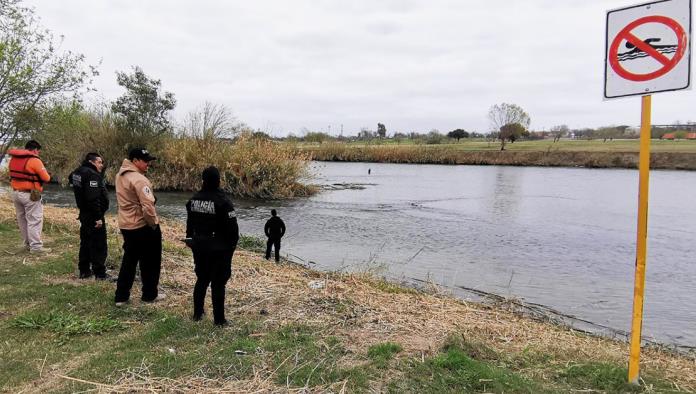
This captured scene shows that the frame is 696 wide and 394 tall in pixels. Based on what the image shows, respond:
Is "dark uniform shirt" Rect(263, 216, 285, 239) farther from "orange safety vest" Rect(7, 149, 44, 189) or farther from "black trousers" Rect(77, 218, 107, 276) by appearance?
"orange safety vest" Rect(7, 149, 44, 189)

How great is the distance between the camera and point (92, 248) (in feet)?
25.2

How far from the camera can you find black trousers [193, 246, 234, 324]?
5609mm

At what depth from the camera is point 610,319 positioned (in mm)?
9445

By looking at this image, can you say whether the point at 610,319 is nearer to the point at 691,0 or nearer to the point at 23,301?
the point at 691,0

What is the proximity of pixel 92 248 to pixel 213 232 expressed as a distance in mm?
3279

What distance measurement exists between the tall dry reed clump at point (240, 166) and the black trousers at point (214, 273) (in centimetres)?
2232

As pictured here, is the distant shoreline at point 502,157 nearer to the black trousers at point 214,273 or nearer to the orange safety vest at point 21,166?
the orange safety vest at point 21,166

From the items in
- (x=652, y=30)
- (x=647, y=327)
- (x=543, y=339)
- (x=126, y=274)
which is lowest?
(x=647, y=327)

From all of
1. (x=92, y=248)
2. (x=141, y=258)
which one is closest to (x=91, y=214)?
(x=92, y=248)

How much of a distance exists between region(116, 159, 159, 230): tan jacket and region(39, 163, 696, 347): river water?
6.74 meters

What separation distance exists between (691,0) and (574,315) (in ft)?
23.4

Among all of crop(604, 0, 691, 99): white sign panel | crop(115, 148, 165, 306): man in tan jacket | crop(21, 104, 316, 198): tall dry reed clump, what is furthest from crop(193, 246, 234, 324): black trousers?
crop(21, 104, 316, 198): tall dry reed clump

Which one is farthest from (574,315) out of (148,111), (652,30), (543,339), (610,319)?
(148,111)

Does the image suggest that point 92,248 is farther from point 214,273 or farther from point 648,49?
point 648,49
